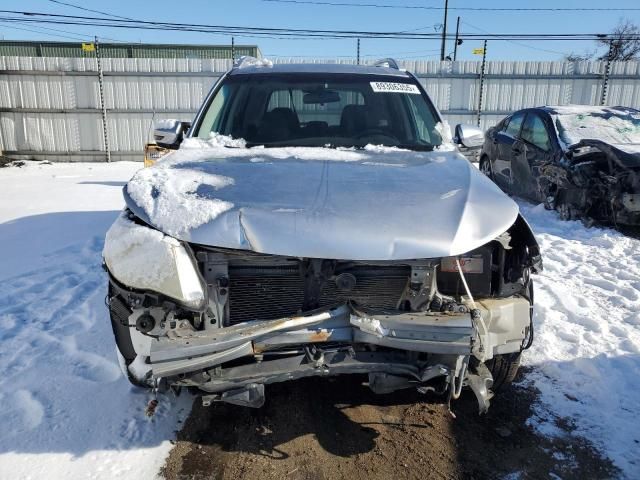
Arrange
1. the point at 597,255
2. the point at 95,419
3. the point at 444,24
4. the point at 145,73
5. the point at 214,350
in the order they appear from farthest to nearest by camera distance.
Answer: the point at 444,24, the point at 145,73, the point at 597,255, the point at 95,419, the point at 214,350

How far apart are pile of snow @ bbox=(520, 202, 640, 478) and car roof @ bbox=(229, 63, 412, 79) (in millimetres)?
2333

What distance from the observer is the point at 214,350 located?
2.18 meters

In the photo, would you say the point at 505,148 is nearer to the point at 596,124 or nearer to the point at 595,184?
the point at 596,124

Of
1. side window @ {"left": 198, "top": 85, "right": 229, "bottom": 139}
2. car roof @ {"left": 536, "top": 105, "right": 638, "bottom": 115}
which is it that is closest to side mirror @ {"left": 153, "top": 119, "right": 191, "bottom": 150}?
side window @ {"left": 198, "top": 85, "right": 229, "bottom": 139}

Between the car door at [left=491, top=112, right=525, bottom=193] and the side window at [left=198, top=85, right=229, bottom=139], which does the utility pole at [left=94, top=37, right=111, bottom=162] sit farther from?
the side window at [left=198, top=85, right=229, bottom=139]

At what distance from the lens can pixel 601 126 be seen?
299 inches

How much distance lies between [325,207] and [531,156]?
21.1 feet

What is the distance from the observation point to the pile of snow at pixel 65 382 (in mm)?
2420

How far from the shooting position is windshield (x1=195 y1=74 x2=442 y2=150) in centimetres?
374

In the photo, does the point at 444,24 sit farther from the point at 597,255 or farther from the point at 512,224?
the point at 512,224

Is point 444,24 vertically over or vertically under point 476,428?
over

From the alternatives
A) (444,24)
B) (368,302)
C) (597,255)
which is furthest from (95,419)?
(444,24)

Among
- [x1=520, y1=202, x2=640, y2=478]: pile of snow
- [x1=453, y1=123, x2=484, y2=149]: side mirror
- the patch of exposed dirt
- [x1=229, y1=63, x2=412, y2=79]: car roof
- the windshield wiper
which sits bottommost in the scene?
the patch of exposed dirt

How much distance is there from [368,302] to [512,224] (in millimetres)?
780
